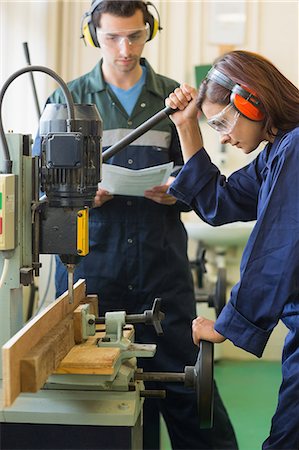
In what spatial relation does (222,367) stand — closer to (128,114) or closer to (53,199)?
(128,114)

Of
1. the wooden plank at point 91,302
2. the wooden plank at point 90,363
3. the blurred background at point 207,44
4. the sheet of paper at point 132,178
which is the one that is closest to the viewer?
the wooden plank at point 90,363

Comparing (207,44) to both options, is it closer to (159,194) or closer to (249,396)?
(249,396)

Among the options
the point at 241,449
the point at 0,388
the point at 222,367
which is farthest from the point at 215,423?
the point at 222,367

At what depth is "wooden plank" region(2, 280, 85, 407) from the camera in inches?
43.1

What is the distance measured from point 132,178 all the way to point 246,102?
622 millimetres

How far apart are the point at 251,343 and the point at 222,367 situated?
2.65 m

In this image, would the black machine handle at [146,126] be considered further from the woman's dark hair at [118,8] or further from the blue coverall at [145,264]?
the woman's dark hair at [118,8]

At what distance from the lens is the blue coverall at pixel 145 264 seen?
2.14m

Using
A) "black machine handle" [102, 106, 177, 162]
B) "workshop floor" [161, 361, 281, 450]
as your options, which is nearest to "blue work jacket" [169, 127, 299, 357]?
"black machine handle" [102, 106, 177, 162]

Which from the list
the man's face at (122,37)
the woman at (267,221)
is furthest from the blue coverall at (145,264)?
the woman at (267,221)

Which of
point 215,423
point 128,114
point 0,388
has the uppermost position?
point 128,114

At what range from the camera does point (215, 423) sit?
7.22ft

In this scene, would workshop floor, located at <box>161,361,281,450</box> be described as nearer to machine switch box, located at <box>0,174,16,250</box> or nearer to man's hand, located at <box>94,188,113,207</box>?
man's hand, located at <box>94,188,113,207</box>

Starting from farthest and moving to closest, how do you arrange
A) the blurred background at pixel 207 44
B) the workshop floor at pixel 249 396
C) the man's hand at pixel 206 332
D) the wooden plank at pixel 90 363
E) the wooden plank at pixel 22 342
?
1. the blurred background at pixel 207 44
2. the workshop floor at pixel 249 396
3. the man's hand at pixel 206 332
4. the wooden plank at pixel 90 363
5. the wooden plank at pixel 22 342
